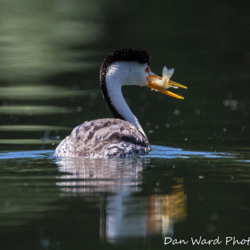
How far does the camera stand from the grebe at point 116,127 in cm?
918

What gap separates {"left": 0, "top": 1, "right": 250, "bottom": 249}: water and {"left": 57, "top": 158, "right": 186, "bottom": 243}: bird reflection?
2cm

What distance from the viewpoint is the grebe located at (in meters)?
9.18

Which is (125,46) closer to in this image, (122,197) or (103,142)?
(103,142)

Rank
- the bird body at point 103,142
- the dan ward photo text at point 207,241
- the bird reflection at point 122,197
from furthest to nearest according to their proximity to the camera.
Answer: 1. the bird body at point 103,142
2. the bird reflection at point 122,197
3. the dan ward photo text at point 207,241

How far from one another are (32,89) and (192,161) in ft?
30.6

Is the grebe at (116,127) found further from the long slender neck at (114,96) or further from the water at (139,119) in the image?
the water at (139,119)

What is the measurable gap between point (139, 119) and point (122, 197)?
312 inches

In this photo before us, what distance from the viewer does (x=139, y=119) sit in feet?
47.2

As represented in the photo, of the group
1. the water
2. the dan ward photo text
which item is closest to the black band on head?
the water

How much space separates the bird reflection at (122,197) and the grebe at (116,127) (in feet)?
1.23

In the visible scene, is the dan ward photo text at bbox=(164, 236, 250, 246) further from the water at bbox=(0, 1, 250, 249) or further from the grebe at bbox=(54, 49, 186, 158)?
the grebe at bbox=(54, 49, 186, 158)

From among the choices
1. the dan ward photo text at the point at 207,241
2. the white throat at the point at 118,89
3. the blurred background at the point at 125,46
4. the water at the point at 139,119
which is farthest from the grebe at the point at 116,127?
the dan ward photo text at the point at 207,241

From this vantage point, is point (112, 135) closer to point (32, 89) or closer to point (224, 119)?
point (224, 119)

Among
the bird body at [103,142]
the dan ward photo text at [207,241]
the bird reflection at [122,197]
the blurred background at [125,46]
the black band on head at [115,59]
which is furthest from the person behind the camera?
the blurred background at [125,46]
